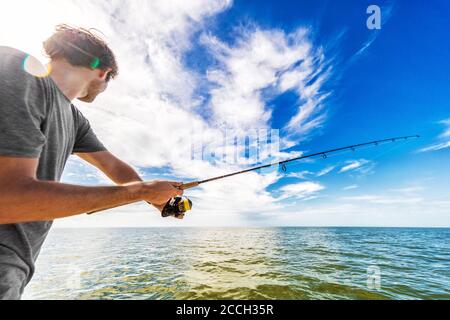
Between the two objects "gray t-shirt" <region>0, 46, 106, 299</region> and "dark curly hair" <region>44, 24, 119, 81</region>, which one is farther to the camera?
"dark curly hair" <region>44, 24, 119, 81</region>

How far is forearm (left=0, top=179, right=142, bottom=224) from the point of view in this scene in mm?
1148

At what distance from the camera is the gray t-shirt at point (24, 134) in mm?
1184

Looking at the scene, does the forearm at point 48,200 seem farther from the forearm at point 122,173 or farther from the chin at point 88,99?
the chin at point 88,99

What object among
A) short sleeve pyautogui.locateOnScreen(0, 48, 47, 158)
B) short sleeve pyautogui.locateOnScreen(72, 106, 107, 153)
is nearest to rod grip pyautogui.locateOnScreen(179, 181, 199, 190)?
short sleeve pyautogui.locateOnScreen(72, 106, 107, 153)

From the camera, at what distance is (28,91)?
1281 mm

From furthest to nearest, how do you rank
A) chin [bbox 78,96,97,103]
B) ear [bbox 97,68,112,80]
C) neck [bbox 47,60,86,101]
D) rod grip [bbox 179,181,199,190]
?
rod grip [bbox 179,181,199,190] < chin [bbox 78,96,97,103] < ear [bbox 97,68,112,80] < neck [bbox 47,60,86,101]

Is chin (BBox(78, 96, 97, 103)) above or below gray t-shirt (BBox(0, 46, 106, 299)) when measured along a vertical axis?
above

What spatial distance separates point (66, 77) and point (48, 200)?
106cm

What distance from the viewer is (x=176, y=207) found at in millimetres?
3043

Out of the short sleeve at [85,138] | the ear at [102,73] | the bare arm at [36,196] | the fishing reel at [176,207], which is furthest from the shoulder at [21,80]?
→ the fishing reel at [176,207]

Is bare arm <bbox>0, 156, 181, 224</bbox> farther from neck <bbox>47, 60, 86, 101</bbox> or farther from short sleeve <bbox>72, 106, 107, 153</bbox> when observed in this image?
short sleeve <bbox>72, 106, 107, 153</bbox>

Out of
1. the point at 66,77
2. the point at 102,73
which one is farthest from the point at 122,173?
the point at 66,77

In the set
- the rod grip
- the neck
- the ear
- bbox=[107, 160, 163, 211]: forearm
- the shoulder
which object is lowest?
the rod grip
